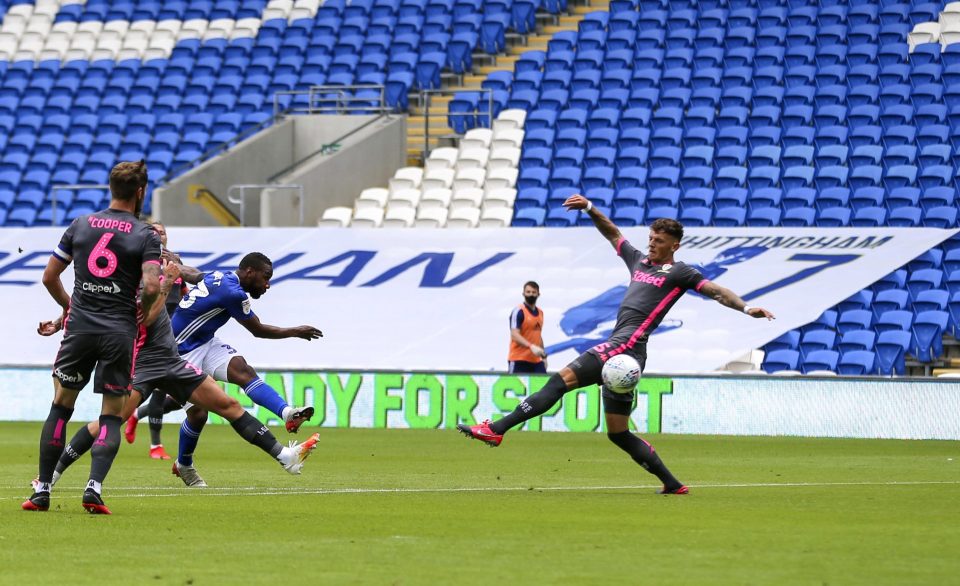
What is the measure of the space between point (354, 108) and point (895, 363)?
11971 mm

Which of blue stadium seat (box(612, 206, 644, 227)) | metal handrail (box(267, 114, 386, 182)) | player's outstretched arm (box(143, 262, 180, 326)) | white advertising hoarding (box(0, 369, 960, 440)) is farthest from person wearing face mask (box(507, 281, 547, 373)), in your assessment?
player's outstretched arm (box(143, 262, 180, 326))

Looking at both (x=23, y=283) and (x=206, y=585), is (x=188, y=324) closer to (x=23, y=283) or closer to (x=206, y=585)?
(x=206, y=585)

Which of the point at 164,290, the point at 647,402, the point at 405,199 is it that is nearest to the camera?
the point at 164,290

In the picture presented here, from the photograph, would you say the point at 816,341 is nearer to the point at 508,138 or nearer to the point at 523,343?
the point at 523,343

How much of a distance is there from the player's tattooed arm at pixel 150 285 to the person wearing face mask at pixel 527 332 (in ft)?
41.2

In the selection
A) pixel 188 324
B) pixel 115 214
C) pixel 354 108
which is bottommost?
pixel 188 324

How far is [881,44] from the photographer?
29.3 meters

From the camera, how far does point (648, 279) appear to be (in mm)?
11477

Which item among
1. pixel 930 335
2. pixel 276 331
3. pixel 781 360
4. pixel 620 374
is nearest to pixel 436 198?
pixel 781 360

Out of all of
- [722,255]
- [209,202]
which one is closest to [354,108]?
[209,202]

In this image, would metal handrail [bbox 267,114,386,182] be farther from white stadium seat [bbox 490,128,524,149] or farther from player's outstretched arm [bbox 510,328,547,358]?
player's outstretched arm [bbox 510,328,547,358]

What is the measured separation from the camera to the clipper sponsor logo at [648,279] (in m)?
11.4

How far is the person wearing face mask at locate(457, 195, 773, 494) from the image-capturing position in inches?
443

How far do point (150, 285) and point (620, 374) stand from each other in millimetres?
3456
